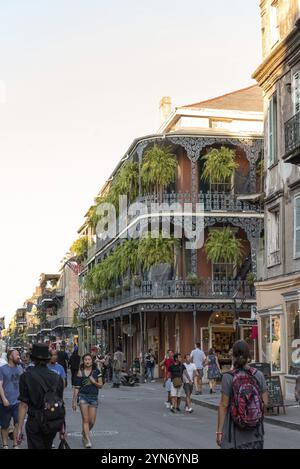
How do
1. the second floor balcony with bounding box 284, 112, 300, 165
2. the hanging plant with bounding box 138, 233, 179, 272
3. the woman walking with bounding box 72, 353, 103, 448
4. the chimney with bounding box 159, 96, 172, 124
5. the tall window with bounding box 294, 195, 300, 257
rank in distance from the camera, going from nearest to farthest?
the woman walking with bounding box 72, 353, 103, 448, the second floor balcony with bounding box 284, 112, 300, 165, the tall window with bounding box 294, 195, 300, 257, the hanging plant with bounding box 138, 233, 179, 272, the chimney with bounding box 159, 96, 172, 124

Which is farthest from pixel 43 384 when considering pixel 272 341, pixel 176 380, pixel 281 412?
pixel 272 341

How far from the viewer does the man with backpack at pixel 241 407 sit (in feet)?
24.1

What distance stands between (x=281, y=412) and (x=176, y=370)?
3.13 meters

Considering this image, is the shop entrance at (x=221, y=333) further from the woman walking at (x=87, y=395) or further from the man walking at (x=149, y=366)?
the woman walking at (x=87, y=395)

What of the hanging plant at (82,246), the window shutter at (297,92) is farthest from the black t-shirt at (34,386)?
the hanging plant at (82,246)

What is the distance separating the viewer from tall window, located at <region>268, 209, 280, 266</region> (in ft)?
88.1

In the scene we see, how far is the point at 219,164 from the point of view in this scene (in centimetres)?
3919

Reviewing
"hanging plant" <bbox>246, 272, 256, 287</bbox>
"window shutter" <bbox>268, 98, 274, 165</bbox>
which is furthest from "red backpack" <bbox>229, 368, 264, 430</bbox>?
"hanging plant" <bbox>246, 272, 256, 287</bbox>

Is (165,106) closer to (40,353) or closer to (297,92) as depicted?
(297,92)

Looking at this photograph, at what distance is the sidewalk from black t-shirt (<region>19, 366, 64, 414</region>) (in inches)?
391

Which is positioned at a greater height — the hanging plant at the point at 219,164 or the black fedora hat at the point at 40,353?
the hanging plant at the point at 219,164

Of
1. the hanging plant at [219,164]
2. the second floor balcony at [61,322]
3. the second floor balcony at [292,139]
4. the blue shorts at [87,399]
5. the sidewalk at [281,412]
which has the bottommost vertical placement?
the sidewalk at [281,412]

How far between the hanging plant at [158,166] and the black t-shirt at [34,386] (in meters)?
31.1

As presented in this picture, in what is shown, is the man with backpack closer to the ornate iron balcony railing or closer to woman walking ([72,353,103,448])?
woman walking ([72,353,103,448])
